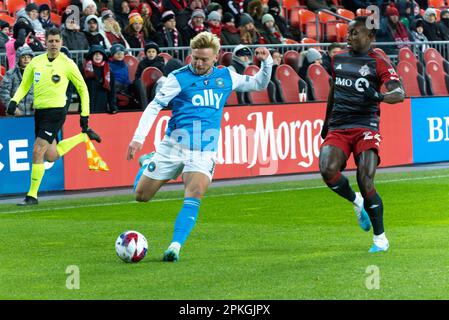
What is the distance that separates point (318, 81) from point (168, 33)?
10.1ft

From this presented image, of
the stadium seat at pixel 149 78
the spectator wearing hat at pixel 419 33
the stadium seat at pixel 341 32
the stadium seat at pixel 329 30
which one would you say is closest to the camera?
the stadium seat at pixel 149 78

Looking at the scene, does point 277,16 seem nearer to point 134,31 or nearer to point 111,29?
point 134,31

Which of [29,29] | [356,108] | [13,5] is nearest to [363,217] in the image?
[356,108]

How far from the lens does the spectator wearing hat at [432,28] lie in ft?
96.0

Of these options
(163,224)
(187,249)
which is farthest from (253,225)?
(187,249)

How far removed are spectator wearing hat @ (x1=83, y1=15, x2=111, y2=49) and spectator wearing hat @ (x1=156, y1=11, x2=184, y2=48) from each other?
1.91 m

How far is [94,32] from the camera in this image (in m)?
22.2

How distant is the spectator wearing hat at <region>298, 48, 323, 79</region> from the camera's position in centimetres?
2450

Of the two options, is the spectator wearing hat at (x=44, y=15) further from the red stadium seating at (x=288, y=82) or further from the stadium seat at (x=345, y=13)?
the stadium seat at (x=345, y=13)

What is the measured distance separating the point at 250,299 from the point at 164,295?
76 centimetres

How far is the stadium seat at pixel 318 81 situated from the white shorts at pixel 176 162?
11.8 meters

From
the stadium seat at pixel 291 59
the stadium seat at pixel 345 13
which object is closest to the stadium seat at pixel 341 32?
the stadium seat at pixel 345 13

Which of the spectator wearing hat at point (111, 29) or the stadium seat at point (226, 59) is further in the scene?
the stadium seat at point (226, 59)

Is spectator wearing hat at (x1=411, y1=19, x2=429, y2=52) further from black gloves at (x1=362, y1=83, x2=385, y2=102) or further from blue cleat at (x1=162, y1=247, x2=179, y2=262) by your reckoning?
blue cleat at (x1=162, y1=247, x2=179, y2=262)
